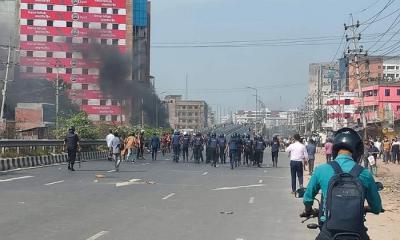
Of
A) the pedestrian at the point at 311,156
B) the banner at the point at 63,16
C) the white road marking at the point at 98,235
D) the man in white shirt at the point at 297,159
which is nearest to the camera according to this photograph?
the white road marking at the point at 98,235

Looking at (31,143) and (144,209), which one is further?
(31,143)

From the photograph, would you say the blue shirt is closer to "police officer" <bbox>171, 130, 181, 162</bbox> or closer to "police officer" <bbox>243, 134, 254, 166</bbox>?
"police officer" <bbox>243, 134, 254, 166</bbox>

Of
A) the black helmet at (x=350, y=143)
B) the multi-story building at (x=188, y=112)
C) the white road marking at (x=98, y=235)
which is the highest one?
the multi-story building at (x=188, y=112)

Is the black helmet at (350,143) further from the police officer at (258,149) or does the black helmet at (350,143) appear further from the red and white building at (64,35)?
the red and white building at (64,35)

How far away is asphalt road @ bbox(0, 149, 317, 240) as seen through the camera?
31.4 ft

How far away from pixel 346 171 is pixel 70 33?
5632 cm

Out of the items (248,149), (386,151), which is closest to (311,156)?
(248,149)

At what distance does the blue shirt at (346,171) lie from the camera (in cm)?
474

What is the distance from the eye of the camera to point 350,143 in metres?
4.95

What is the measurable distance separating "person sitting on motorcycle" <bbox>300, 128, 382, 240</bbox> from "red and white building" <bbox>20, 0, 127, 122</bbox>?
165 ft

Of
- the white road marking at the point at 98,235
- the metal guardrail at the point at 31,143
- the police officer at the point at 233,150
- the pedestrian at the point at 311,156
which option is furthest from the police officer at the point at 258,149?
the white road marking at the point at 98,235

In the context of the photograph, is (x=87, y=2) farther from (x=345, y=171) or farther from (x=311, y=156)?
(x=345, y=171)

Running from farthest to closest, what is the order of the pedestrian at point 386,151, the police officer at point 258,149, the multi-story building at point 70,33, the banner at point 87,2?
the banner at point 87,2
the multi-story building at point 70,33
the pedestrian at point 386,151
the police officer at point 258,149

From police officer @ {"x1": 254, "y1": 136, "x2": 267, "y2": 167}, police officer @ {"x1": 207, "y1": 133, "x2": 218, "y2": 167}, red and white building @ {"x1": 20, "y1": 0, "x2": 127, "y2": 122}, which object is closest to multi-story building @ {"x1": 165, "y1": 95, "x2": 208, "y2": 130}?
red and white building @ {"x1": 20, "y1": 0, "x2": 127, "y2": 122}
